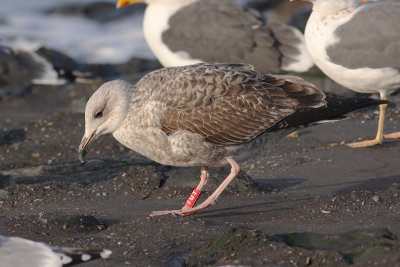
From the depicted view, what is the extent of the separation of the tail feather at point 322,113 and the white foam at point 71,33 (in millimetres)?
8757

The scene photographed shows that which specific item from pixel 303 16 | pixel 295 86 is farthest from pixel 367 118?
pixel 303 16

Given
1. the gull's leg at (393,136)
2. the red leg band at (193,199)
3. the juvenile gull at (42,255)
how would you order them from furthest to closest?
1. the gull's leg at (393,136)
2. the red leg band at (193,199)
3. the juvenile gull at (42,255)

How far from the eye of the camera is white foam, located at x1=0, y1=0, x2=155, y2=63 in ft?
49.5

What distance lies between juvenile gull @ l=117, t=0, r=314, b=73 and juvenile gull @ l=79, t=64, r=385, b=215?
Answer: 3877mm

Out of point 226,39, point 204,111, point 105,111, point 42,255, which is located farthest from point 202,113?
point 226,39

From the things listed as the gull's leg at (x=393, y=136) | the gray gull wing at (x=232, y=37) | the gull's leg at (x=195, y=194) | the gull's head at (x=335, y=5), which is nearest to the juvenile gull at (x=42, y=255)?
the gull's leg at (x=195, y=194)

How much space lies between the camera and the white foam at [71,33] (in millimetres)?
15082

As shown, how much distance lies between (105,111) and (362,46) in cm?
340

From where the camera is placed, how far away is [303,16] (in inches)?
602

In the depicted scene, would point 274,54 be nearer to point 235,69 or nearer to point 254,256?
point 235,69

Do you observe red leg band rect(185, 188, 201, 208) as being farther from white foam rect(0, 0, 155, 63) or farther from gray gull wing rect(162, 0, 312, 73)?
white foam rect(0, 0, 155, 63)

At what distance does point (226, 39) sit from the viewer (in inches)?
385

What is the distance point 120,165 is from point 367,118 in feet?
10.4

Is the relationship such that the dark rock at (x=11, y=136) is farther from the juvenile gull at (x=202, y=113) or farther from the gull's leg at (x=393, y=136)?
the gull's leg at (x=393, y=136)
